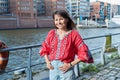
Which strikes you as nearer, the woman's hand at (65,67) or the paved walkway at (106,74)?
the woman's hand at (65,67)

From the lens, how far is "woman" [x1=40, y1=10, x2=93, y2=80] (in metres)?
2.91

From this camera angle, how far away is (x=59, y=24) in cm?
297

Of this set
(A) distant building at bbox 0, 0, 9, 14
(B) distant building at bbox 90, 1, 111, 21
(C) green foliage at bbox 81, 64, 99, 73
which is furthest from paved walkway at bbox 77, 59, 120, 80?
(B) distant building at bbox 90, 1, 111, 21

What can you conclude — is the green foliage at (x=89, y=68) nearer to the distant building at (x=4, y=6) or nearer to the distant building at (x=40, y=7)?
the distant building at (x=4, y=6)

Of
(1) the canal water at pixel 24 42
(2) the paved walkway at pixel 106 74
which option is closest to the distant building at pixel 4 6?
(1) the canal water at pixel 24 42

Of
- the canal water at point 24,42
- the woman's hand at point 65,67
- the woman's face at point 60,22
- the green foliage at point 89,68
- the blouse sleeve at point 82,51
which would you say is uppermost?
the woman's face at point 60,22

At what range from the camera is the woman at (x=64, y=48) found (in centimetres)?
291

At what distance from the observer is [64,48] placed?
2.92 m

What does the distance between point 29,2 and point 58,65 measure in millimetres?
100754

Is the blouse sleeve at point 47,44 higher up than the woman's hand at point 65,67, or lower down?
higher up

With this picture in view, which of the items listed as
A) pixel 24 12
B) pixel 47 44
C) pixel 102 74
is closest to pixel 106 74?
pixel 102 74

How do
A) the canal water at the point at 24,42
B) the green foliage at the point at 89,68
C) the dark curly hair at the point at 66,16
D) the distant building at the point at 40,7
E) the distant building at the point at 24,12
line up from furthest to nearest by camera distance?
the distant building at the point at 40,7, the distant building at the point at 24,12, the canal water at the point at 24,42, the green foliage at the point at 89,68, the dark curly hair at the point at 66,16

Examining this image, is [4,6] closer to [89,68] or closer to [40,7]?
[40,7]

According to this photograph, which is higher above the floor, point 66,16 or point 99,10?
point 99,10
